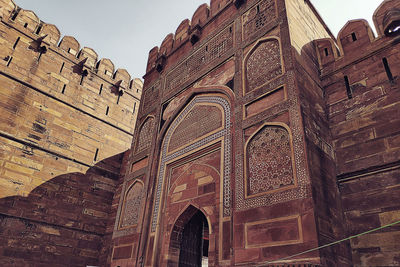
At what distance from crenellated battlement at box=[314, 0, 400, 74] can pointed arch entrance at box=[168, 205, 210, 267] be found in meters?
3.35

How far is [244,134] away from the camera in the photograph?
4.28m

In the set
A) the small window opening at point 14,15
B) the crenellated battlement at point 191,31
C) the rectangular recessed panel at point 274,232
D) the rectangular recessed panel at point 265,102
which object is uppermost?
the small window opening at point 14,15

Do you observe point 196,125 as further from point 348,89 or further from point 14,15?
point 14,15

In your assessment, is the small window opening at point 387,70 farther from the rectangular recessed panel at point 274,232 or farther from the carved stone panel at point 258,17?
the rectangular recessed panel at point 274,232

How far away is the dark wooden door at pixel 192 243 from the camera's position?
16.0 ft

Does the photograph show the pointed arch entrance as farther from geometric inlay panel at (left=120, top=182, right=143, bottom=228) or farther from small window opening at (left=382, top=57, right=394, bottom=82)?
small window opening at (left=382, top=57, right=394, bottom=82)

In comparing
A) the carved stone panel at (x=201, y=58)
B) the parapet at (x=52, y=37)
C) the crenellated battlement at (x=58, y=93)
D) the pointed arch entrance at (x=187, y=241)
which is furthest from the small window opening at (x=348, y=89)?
the parapet at (x=52, y=37)

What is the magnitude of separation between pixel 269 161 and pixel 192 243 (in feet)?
7.45

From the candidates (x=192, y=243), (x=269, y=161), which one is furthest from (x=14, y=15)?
(x=269, y=161)

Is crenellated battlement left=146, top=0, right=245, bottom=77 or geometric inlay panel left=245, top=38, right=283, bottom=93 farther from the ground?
crenellated battlement left=146, top=0, right=245, bottom=77

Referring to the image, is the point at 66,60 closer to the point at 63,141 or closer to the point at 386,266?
the point at 63,141

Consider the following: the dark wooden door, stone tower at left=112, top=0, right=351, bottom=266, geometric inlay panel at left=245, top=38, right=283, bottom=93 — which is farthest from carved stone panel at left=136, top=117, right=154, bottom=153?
geometric inlay panel at left=245, top=38, right=283, bottom=93

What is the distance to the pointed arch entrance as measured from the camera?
4777 mm

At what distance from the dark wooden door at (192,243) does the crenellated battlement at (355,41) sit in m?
3.42
